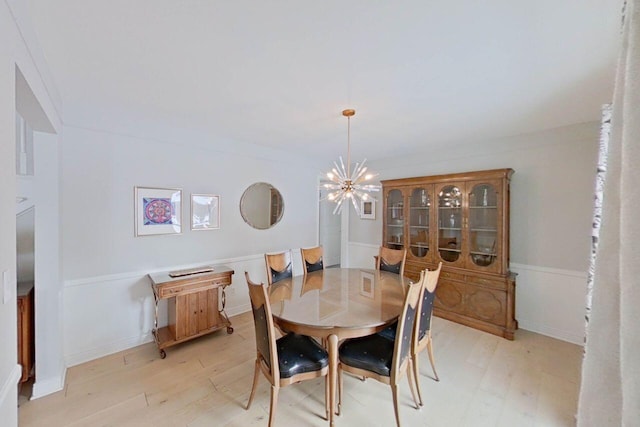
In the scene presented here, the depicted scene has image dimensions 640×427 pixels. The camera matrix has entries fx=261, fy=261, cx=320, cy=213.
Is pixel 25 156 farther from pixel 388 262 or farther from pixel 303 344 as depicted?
pixel 388 262

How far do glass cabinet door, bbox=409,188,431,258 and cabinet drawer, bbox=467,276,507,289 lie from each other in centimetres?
66

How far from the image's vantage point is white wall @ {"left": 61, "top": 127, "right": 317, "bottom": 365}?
248 centimetres

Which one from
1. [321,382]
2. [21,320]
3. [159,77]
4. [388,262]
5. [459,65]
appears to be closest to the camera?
[459,65]

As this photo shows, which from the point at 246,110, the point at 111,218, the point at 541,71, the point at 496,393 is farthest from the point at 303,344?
the point at 541,71

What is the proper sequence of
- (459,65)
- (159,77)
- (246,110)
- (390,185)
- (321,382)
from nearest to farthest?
1. (459,65)
2. (159,77)
3. (321,382)
4. (246,110)
5. (390,185)


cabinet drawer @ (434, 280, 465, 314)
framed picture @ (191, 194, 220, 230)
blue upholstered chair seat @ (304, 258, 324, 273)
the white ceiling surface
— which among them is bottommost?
cabinet drawer @ (434, 280, 465, 314)

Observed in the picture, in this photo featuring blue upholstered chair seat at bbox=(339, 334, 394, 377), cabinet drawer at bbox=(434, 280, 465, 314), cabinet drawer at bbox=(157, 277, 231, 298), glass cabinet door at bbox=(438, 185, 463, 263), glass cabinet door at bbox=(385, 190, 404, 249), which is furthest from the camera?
glass cabinet door at bbox=(385, 190, 404, 249)

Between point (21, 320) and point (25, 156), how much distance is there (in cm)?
142

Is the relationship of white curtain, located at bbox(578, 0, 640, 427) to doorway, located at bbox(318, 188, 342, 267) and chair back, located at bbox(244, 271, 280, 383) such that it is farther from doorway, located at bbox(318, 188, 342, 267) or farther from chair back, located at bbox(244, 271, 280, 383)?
doorway, located at bbox(318, 188, 342, 267)

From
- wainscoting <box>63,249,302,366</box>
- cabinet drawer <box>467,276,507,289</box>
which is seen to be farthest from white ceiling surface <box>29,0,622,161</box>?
cabinet drawer <box>467,276,507,289</box>

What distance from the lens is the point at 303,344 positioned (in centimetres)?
198

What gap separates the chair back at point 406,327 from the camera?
1711 mm

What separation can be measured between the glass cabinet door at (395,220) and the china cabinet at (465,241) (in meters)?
0.12

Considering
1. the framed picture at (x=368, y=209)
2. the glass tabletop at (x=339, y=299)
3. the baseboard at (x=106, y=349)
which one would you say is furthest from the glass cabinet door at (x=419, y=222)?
the baseboard at (x=106, y=349)
